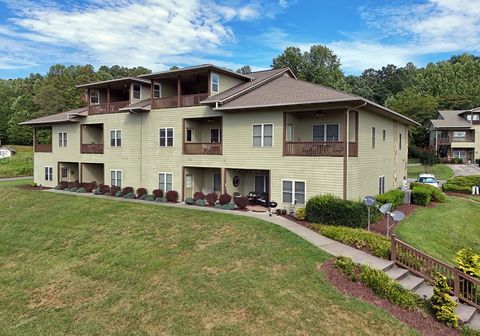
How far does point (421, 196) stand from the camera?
24859mm

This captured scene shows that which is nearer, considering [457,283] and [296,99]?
[457,283]

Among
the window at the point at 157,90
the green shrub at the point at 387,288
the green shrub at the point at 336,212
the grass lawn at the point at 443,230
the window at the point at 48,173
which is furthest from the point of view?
the window at the point at 48,173

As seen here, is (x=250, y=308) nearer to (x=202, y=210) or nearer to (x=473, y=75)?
(x=202, y=210)

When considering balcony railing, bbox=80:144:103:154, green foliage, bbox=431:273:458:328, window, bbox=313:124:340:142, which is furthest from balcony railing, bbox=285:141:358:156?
balcony railing, bbox=80:144:103:154

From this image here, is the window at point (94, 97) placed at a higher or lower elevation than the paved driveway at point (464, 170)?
higher

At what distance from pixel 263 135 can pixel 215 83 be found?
227 inches

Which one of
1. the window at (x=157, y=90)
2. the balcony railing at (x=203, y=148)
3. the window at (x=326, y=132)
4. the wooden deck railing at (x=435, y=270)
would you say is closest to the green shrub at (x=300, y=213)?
the window at (x=326, y=132)

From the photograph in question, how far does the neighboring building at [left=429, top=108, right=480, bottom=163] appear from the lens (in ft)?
189

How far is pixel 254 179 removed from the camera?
24.7 metres

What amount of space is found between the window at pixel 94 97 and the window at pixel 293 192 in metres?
20.3

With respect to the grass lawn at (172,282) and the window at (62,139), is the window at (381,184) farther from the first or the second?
the window at (62,139)

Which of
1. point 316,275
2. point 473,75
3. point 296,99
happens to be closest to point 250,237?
point 316,275

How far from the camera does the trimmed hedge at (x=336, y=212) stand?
1733 cm

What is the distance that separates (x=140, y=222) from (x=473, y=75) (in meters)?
89.5
